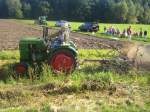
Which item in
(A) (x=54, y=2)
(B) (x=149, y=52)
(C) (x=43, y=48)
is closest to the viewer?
(C) (x=43, y=48)

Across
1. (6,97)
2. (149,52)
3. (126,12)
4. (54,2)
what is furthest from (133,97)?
(54,2)

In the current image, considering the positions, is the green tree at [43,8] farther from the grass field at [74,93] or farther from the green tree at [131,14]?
the grass field at [74,93]

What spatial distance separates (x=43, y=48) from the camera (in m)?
15.0

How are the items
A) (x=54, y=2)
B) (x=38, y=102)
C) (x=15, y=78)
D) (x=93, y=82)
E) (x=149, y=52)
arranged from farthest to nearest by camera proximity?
(x=54, y=2) → (x=149, y=52) → (x=15, y=78) → (x=93, y=82) → (x=38, y=102)

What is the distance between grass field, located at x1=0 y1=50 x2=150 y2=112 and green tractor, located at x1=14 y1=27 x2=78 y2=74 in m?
0.63

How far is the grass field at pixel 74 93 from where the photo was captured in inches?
Answer: 393

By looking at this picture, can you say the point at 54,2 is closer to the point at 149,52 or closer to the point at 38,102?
the point at 149,52

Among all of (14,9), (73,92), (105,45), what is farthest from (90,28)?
(14,9)

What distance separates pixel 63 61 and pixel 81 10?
300 ft

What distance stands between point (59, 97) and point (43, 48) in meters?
4.35

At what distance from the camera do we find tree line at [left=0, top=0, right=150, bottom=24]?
100688 mm

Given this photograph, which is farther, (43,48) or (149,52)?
(149,52)

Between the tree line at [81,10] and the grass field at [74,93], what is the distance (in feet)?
283

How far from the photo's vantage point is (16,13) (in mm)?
108062
